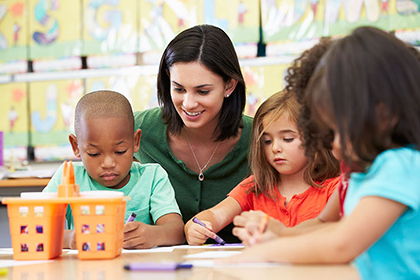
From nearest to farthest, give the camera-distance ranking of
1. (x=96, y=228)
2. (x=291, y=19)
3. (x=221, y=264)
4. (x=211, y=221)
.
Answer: (x=221, y=264), (x=96, y=228), (x=211, y=221), (x=291, y=19)

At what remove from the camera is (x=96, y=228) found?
0.91 meters

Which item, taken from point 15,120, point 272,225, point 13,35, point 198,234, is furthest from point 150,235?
point 13,35

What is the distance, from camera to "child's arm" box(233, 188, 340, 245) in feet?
2.65

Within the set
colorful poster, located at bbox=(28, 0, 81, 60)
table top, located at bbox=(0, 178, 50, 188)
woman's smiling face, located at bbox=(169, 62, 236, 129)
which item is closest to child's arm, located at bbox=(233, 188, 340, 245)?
woman's smiling face, located at bbox=(169, 62, 236, 129)

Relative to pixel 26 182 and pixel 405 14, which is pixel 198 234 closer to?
pixel 26 182

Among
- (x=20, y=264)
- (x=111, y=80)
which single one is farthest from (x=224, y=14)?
(x=20, y=264)

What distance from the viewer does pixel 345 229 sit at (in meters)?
0.66

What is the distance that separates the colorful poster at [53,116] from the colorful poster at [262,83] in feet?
3.65

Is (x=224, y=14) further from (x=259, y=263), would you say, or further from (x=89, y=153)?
(x=259, y=263)

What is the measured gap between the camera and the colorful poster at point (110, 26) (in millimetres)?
2945

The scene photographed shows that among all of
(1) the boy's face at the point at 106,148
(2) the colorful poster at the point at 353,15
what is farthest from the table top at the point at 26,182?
(2) the colorful poster at the point at 353,15

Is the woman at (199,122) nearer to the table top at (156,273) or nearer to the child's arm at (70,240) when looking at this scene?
the child's arm at (70,240)

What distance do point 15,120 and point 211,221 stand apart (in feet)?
6.95

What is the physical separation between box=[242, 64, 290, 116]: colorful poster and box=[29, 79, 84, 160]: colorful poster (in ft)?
3.65
